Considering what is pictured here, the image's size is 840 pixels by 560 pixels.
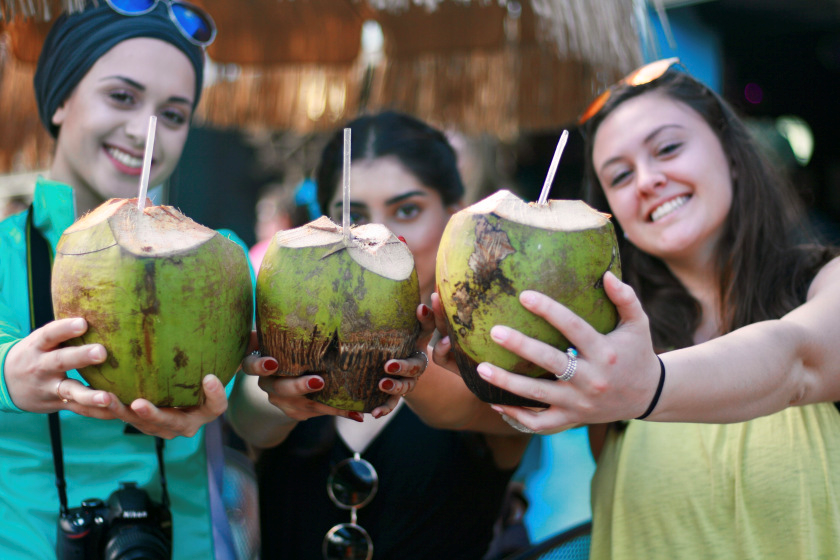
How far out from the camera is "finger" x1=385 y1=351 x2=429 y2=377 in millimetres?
1343

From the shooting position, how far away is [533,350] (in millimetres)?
1132

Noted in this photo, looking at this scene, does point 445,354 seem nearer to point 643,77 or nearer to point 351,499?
point 351,499

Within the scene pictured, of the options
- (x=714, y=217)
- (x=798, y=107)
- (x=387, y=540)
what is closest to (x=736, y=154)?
(x=714, y=217)

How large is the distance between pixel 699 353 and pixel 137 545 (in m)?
1.30

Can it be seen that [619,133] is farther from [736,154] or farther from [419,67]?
[419,67]

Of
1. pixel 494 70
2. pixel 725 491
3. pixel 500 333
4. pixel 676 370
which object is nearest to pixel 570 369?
pixel 500 333

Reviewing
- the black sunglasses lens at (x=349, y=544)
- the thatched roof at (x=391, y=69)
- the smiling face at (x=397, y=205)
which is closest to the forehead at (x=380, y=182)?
the smiling face at (x=397, y=205)

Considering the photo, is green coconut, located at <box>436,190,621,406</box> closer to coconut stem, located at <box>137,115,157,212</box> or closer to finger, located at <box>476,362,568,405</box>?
finger, located at <box>476,362,568,405</box>

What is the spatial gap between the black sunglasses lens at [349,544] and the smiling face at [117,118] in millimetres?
1253

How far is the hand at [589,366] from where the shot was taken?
1.13 meters

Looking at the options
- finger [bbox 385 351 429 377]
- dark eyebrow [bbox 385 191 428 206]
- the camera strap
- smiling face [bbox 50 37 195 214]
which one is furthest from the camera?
dark eyebrow [bbox 385 191 428 206]

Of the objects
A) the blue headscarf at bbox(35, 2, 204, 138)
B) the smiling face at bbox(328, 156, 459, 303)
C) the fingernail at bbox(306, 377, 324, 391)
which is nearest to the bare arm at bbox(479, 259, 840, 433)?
the fingernail at bbox(306, 377, 324, 391)

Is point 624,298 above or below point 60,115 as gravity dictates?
below

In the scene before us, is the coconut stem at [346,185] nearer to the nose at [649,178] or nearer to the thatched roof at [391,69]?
the nose at [649,178]
